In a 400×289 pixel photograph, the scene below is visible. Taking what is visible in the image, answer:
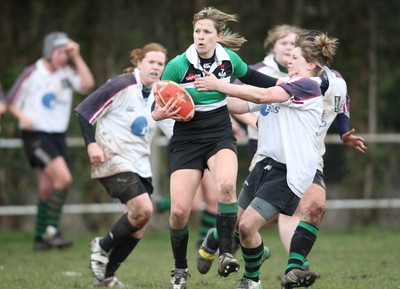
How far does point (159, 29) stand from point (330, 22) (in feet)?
8.67

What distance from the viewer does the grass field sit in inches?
303

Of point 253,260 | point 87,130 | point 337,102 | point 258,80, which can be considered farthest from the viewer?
point 87,130

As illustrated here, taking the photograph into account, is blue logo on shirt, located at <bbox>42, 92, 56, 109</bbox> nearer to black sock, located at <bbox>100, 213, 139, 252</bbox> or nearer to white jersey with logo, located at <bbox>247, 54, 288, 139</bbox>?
white jersey with logo, located at <bbox>247, 54, 288, 139</bbox>

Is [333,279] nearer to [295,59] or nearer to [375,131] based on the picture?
[295,59]

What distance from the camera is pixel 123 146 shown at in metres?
7.73

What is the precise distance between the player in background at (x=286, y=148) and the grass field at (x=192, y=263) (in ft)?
2.73

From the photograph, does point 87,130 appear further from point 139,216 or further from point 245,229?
point 245,229

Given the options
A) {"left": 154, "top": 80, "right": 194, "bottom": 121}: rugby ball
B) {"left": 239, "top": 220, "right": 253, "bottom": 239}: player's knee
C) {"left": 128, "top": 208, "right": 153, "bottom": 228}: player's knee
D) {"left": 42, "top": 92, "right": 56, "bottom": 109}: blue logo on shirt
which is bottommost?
{"left": 128, "top": 208, "right": 153, "bottom": 228}: player's knee

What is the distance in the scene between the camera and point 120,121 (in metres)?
7.75

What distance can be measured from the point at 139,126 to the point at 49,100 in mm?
3688

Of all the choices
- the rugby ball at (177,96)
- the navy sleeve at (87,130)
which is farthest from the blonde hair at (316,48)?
the navy sleeve at (87,130)

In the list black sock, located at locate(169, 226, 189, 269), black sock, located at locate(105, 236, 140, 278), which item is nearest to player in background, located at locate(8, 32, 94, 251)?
black sock, located at locate(105, 236, 140, 278)

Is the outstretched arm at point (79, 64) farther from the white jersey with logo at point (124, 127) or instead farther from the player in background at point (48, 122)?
the white jersey with logo at point (124, 127)

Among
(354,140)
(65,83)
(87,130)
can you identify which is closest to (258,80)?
(354,140)
